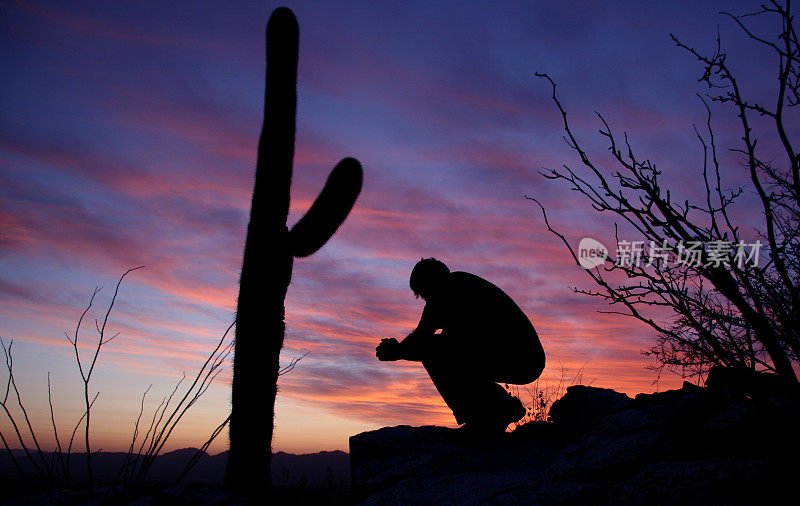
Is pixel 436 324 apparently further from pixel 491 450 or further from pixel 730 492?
pixel 730 492

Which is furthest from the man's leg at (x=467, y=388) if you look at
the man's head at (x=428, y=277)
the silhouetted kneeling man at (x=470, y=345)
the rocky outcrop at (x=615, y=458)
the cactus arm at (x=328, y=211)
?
the cactus arm at (x=328, y=211)

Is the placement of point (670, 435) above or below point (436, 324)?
below

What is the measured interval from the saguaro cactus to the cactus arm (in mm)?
10

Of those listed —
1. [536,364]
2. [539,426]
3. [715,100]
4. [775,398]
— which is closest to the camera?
[715,100]

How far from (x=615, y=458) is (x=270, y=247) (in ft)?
12.2

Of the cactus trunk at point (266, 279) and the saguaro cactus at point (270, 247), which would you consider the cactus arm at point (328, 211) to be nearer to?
the saguaro cactus at point (270, 247)

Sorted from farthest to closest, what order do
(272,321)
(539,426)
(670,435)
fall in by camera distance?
1. (272,321)
2. (539,426)
3. (670,435)

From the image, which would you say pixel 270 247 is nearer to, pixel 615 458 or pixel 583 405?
pixel 583 405

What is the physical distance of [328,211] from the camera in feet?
17.6

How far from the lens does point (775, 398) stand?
2.72 metres

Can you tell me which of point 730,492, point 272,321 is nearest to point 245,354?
point 272,321

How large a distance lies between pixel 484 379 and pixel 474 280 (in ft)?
2.70

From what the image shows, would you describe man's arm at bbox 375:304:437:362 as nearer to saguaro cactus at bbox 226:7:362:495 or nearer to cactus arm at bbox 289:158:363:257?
saguaro cactus at bbox 226:7:362:495

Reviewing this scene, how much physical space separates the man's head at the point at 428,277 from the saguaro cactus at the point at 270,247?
4.72 feet
